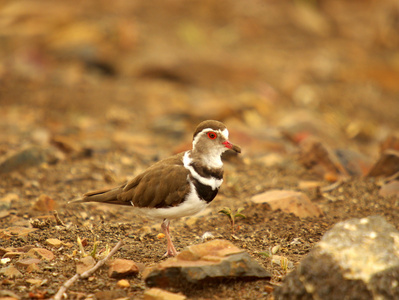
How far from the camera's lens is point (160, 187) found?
527 centimetres

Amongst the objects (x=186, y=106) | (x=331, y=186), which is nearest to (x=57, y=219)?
(x=331, y=186)

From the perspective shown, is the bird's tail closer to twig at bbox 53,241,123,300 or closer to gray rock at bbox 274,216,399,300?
twig at bbox 53,241,123,300

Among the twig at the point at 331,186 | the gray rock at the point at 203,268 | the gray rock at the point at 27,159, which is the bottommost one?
the gray rock at the point at 203,268

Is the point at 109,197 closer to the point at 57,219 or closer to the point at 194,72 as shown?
the point at 57,219

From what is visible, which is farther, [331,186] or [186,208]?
[331,186]

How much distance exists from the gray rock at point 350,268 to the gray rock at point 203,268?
492 mm

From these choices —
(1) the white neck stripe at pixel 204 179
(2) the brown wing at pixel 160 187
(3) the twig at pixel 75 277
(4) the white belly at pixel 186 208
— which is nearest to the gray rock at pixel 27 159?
(2) the brown wing at pixel 160 187

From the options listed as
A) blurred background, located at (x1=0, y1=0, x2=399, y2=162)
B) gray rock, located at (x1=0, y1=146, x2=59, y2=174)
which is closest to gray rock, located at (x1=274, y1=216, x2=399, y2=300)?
blurred background, located at (x1=0, y1=0, x2=399, y2=162)

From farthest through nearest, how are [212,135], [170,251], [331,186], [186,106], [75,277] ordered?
[186,106] < [331,186] < [212,135] < [170,251] < [75,277]

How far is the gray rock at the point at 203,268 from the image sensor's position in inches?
162

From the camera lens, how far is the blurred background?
33.7ft

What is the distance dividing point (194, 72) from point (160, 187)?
8.54 meters

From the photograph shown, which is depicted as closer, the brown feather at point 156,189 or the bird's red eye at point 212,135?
the brown feather at point 156,189

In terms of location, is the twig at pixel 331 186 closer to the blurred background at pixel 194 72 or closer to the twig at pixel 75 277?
the blurred background at pixel 194 72
